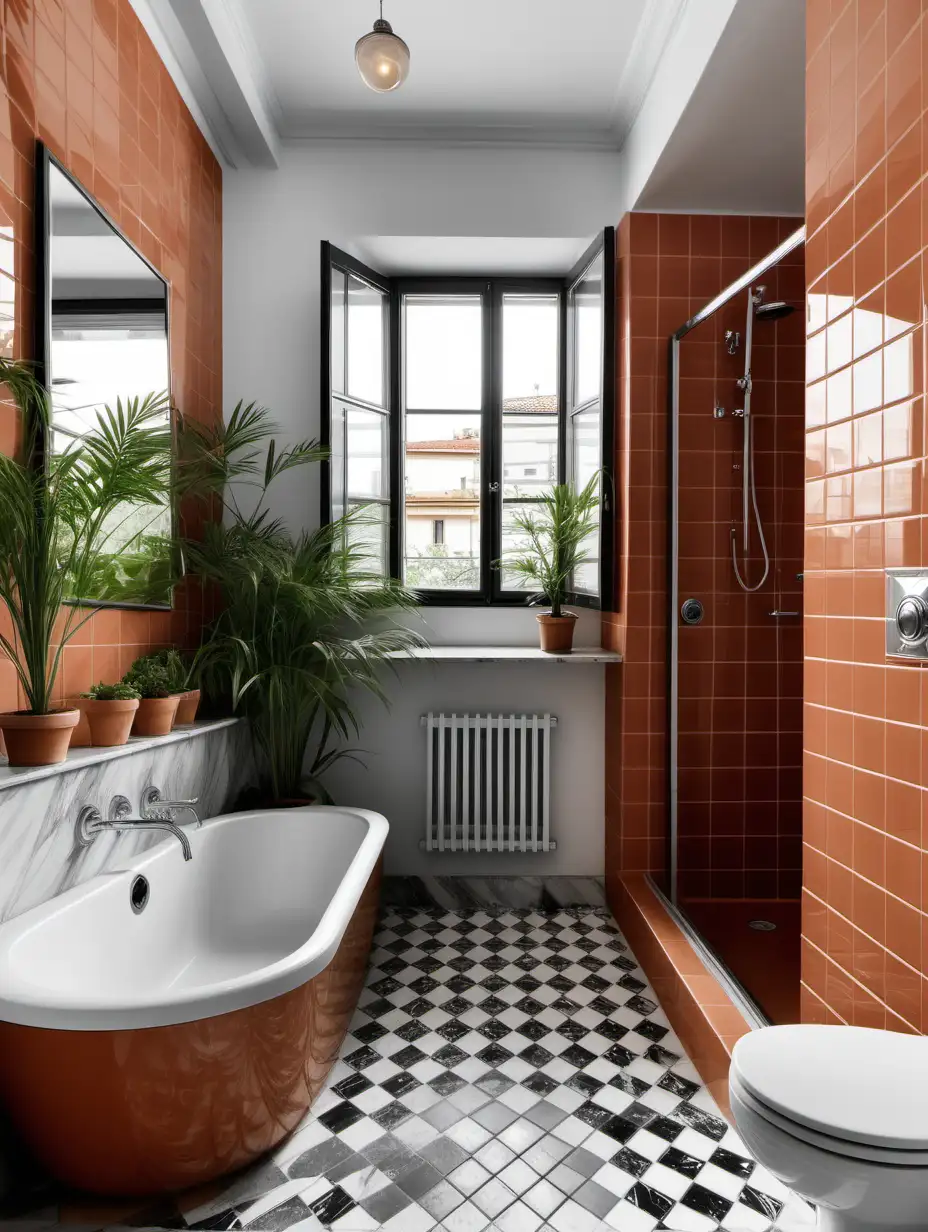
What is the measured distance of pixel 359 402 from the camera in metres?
3.00

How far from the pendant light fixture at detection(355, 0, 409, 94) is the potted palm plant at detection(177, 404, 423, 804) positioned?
1.02 meters

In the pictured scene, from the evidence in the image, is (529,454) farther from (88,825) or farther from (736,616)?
(88,825)

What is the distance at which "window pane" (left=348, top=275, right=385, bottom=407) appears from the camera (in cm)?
298

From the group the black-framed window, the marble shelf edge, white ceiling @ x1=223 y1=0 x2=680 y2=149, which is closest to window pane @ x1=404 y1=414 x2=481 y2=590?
the black-framed window

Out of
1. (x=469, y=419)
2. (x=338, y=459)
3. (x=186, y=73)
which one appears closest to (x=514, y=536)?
(x=469, y=419)

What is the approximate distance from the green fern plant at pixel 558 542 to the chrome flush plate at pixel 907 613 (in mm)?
1620

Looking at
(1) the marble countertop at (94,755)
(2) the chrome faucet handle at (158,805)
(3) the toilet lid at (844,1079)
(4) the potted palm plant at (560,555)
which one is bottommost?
(3) the toilet lid at (844,1079)

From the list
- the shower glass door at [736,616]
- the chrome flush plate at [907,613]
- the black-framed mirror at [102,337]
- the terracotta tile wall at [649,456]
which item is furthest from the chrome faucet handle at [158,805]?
the shower glass door at [736,616]

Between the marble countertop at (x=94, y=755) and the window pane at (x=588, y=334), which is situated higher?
the window pane at (x=588, y=334)

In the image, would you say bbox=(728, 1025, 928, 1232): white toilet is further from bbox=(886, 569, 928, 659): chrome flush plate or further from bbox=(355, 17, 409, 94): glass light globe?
bbox=(355, 17, 409, 94): glass light globe

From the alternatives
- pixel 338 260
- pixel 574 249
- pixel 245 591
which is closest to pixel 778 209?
pixel 574 249

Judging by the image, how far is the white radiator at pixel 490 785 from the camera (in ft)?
9.69

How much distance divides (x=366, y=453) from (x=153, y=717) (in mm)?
1467

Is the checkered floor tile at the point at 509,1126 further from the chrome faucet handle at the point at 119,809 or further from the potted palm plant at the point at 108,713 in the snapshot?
the potted palm plant at the point at 108,713
